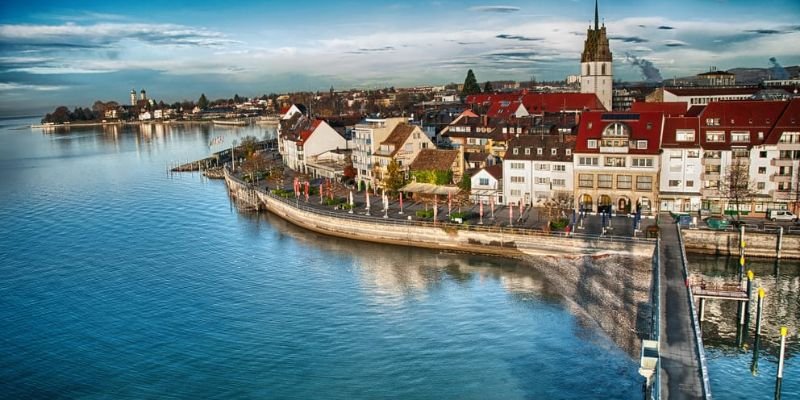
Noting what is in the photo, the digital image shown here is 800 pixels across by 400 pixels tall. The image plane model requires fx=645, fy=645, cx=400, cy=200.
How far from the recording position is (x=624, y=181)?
156ft

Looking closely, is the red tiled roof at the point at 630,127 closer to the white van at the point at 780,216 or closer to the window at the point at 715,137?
the window at the point at 715,137

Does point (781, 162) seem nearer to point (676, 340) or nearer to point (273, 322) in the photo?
point (676, 340)

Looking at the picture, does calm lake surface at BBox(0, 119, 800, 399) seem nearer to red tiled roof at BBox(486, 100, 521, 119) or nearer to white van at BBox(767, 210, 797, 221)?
white van at BBox(767, 210, 797, 221)

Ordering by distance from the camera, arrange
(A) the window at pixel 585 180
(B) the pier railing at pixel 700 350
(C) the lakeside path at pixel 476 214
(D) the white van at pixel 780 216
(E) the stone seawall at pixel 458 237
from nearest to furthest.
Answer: (B) the pier railing at pixel 700 350 < (E) the stone seawall at pixel 458 237 < (D) the white van at pixel 780 216 < (C) the lakeside path at pixel 476 214 < (A) the window at pixel 585 180

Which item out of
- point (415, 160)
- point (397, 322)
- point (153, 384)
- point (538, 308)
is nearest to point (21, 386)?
point (153, 384)

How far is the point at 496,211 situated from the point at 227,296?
22331mm

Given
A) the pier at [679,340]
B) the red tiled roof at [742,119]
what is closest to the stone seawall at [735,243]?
the pier at [679,340]

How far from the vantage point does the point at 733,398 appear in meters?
25.1

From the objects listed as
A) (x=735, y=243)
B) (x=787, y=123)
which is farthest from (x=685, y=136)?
(x=735, y=243)

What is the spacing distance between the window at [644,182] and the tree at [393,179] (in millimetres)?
20336

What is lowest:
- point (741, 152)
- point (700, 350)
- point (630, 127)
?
point (700, 350)

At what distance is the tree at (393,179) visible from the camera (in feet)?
187

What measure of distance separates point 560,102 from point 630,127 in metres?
43.0

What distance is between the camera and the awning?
54688 mm
